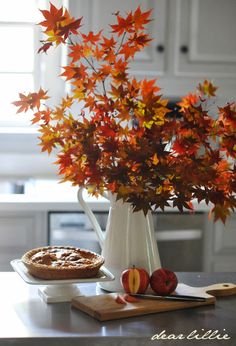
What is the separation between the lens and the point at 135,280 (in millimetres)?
1366

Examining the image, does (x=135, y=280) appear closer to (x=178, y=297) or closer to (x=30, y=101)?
(x=178, y=297)

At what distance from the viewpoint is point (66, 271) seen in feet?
4.38

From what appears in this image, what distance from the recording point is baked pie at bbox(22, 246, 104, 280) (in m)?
1.33

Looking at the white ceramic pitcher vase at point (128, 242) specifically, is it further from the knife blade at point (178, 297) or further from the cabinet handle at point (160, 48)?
the cabinet handle at point (160, 48)

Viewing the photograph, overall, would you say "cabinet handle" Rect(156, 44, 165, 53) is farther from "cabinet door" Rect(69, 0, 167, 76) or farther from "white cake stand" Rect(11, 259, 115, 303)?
"white cake stand" Rect(11, 259, 115, 303)

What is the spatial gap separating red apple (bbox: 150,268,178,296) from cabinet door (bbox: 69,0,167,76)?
5.89 feet

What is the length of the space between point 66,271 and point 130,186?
0.22 m

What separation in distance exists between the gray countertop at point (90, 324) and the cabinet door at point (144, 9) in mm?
1816

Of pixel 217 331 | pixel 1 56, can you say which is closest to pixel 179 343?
pixel 217 331

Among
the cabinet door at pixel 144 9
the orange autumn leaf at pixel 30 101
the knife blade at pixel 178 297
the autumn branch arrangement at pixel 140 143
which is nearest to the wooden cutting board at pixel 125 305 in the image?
the knife blade at pixel 178 297

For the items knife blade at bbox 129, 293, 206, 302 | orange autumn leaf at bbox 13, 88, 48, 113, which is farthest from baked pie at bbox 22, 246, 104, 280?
orange autumn leaf at bbox 13, 88, 48, 113

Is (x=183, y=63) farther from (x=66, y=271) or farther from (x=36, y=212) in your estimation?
(x=66, y=271)

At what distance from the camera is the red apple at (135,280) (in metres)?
1.37

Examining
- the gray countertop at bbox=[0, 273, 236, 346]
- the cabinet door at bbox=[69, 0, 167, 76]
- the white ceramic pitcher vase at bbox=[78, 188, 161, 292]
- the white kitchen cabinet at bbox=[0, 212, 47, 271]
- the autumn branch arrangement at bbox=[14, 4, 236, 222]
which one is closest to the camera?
the gray countertop at bbox=[0, 273, 236, 346]
